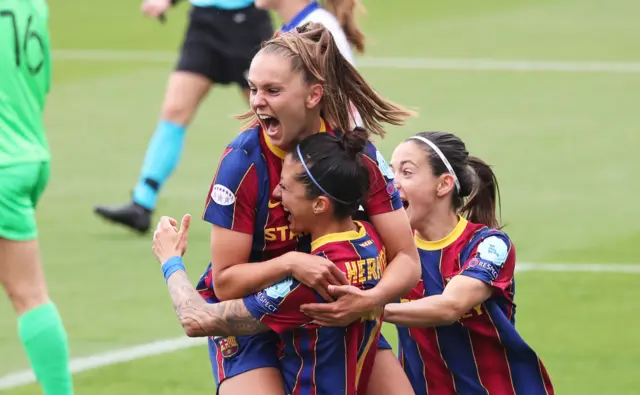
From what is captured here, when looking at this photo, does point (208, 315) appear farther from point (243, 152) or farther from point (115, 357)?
point (115, 357)

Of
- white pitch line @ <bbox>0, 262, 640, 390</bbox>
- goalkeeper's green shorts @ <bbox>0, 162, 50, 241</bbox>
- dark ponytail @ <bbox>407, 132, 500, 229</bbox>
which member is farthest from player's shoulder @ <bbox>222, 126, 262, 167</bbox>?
white pitch line @ <bbox>0, 262, 640, 390</bbox>

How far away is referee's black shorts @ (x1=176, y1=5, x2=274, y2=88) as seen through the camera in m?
10.7

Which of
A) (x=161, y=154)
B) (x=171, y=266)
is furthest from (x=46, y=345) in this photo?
(x=161, y=154)

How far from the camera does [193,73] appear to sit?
10680 mm

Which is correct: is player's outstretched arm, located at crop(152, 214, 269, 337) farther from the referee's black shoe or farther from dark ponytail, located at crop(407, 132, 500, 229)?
the referee's black shoe

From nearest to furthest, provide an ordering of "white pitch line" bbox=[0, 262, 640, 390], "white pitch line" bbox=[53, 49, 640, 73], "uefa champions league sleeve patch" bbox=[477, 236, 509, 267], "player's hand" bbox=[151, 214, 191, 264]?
"player's hand" bbox=[151, 214, 191, 264]
"uefa champions league sleeve patch" bbox=[477, 236, 509, 267]
"white pitch line" bbox=[0, 262, 640, 390]
"white pitch line" bbox=[53, 49, 640, 73]

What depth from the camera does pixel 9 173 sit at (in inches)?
243

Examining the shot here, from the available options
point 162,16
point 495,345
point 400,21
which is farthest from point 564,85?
point 495,345

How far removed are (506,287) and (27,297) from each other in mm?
2006

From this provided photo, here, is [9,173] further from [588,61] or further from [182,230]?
[588,61]

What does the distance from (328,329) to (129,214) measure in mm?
5794

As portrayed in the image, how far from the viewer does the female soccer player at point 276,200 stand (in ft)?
16.0

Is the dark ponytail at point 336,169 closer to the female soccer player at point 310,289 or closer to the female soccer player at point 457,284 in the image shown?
the female soccer player at point 310,289

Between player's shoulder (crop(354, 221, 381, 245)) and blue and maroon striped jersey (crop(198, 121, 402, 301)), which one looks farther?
player's shoulder (crop(354, 221, 381, 245))
